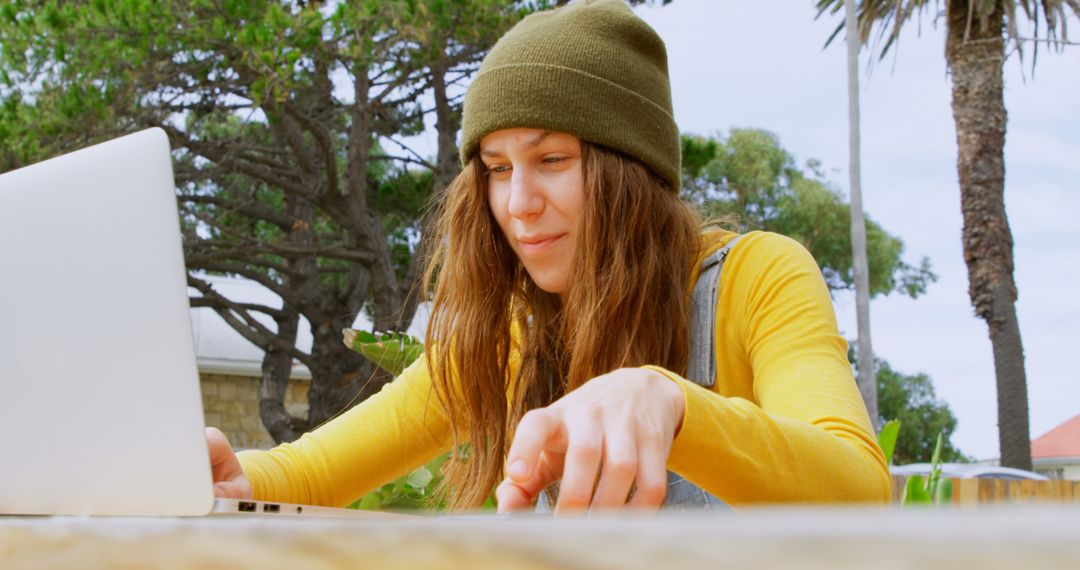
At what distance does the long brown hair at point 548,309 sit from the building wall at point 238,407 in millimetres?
13522

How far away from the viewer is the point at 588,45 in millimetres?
1777

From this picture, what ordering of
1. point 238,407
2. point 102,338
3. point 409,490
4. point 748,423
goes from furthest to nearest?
1. point 238,407
2. point 409,490
3. point 748,423
4. point 102,338

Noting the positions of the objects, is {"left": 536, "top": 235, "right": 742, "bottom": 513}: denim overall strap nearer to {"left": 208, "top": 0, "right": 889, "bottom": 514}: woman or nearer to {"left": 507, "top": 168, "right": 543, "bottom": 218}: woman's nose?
{"left": 208, "top": 0, "right": 889, "bottom": 514}: woman

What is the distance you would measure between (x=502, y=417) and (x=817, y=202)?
64.8 ft

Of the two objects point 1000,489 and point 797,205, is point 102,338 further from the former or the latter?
point 797,205

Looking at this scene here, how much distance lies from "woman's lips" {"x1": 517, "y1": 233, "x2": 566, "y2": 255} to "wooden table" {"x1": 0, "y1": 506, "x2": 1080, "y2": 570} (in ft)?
4.83

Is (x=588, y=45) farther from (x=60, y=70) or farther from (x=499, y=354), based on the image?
(x=60, y=70)

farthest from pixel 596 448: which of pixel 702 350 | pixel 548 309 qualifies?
pixel 548 309

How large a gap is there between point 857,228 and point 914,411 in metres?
13.4

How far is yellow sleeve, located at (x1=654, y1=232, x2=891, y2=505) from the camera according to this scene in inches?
40.1

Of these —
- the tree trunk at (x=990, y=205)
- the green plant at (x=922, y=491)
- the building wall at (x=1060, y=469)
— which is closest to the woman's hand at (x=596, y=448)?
the green plant at (x=922, y=491)

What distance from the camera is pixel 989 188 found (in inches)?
460

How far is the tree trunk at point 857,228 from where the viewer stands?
11.7 metres

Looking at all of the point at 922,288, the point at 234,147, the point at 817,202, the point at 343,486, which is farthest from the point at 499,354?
the point at 922,288
